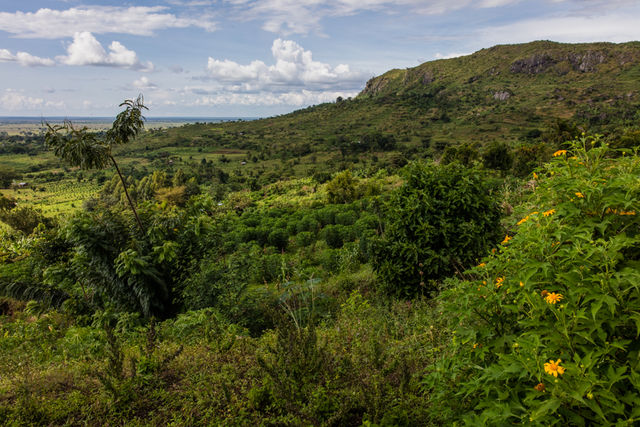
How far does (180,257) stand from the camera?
693cm

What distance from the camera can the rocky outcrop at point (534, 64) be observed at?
3728 inches

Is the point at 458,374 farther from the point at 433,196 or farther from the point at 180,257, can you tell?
the point at 180,257

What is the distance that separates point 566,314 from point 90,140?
306 inches

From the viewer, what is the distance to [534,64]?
314ft

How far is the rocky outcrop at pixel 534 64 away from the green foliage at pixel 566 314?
117 meters

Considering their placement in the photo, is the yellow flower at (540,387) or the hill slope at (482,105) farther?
the hill slope at (482,105)

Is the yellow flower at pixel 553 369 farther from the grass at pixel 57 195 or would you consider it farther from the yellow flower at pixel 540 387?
the grass at pixel 57 195

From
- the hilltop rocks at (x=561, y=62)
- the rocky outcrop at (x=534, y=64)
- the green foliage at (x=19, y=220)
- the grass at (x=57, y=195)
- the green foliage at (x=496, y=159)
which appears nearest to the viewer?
the green foliage at (x=19, y=220)

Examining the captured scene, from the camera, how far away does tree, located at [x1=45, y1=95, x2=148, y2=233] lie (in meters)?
6.26

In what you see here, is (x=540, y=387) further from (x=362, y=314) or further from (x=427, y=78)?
(x=427, y=78)

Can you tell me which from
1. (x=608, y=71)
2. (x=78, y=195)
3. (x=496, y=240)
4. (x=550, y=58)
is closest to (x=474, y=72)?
(x=550, y=58)

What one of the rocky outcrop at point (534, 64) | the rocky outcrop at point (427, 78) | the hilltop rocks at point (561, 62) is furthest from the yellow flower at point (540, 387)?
the rocky outcrop at point (427, 78)

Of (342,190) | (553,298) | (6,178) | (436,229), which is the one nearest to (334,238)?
(436,229)

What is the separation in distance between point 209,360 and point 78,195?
213ft
